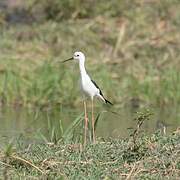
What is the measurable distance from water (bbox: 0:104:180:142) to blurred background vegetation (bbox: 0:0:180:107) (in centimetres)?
29

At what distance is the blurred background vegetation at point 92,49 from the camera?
11242 mm

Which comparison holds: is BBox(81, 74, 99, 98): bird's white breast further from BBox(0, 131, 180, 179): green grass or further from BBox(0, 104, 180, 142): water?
BBox(0, 104, 180, 142): water

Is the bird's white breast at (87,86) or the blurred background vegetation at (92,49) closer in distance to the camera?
the bird's white breast at (87,86)

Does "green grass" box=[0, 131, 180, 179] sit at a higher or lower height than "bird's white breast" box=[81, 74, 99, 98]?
lower

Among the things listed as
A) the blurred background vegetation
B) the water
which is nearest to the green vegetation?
the blurred background vegetation

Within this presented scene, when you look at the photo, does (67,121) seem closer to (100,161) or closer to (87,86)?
(87,86)

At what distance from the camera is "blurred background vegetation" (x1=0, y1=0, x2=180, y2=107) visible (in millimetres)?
11242

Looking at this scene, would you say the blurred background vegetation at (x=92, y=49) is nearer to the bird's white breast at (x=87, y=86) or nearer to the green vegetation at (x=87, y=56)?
the green vegetation at (x=87, y=56)

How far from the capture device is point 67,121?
400 inches

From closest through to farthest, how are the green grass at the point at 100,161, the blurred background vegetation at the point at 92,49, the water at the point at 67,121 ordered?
the green grass at the point at 100,161 → the water at the point at 67,121 → the blurred background vegetation at the point at 92,49

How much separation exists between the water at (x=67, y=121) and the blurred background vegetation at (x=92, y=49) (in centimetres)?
29

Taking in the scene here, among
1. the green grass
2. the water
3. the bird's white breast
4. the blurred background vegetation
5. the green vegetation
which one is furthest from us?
the blurred background vegetation

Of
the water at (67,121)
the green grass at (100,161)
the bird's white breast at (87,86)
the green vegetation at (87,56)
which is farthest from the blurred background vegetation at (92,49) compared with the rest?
the green grass at (100,161)

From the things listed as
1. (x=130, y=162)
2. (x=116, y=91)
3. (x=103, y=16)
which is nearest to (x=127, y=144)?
(x=130, y=162)
